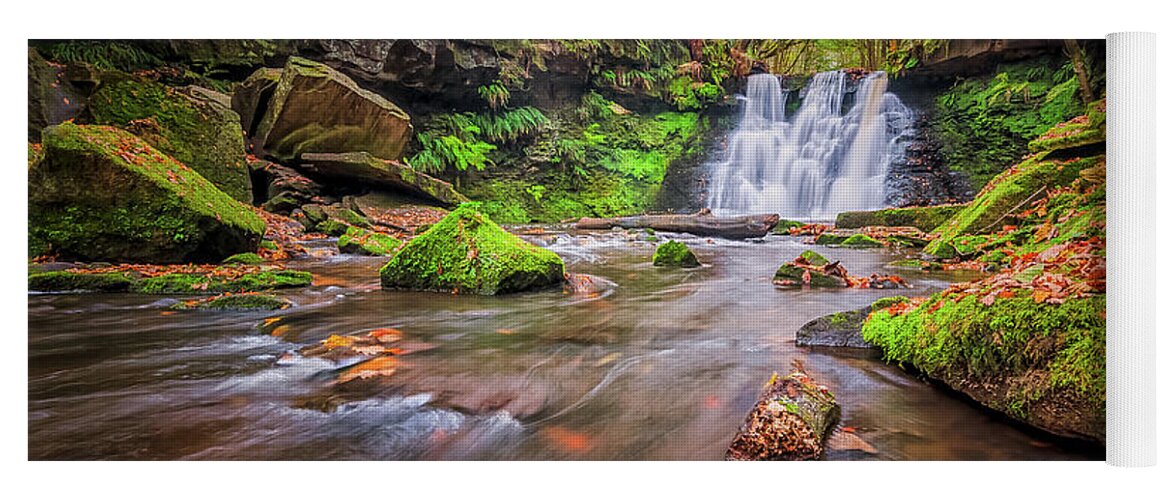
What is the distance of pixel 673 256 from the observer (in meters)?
3.01

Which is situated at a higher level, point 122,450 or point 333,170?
point 333,170

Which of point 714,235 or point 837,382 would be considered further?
point 714,235

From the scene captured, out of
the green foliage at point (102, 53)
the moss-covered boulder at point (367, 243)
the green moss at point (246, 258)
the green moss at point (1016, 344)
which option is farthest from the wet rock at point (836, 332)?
the green foliage at point (102, 53)

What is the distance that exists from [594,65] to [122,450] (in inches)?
104

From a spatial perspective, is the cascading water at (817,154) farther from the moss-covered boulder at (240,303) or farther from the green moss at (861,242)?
the moss-covered boulder at (240,303)

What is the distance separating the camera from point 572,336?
2.81 metres

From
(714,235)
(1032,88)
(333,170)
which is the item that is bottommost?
(714,235)

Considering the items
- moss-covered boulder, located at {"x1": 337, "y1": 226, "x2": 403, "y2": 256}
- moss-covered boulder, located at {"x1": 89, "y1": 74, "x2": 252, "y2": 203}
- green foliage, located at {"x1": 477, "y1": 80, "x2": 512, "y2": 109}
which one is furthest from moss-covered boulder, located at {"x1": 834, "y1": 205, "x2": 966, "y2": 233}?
moss-covered boulder, located at {"x1": 89, "y1": 74, "x2": 252, "y2": 203}

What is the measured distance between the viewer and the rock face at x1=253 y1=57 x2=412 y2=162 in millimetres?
3111

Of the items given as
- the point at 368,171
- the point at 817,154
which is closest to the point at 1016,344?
the point at 817,154

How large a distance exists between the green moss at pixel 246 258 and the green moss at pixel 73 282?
473 millimetres

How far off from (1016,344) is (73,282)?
4111mm
